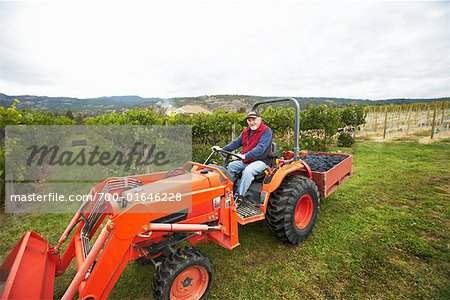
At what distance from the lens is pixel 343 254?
11.2 feet

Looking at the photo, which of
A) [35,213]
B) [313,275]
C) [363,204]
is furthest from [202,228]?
[35,213]

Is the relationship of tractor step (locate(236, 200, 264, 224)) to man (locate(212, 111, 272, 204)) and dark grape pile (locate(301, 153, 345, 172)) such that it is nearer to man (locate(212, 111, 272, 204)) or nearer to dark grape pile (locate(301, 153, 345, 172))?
man (locate(212, 111, 272, 204))

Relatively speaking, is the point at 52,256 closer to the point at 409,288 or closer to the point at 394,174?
the point at 409,288

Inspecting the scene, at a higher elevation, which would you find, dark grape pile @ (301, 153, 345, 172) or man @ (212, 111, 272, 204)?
man @ (212, 111, 272, 204)

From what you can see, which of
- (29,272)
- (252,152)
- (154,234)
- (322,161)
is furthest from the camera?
(322,161)

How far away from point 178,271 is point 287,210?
5.58 ft

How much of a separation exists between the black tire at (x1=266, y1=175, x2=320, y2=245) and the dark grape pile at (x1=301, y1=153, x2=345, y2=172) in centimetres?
153

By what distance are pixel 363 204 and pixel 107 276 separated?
4865 millimetres

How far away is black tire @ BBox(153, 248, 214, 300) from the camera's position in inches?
90.0

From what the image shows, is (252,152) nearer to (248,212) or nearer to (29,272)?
(248,212)

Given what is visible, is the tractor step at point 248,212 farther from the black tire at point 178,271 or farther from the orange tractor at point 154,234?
the black tire at point 178,271

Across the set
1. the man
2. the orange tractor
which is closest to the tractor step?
the orange tractor

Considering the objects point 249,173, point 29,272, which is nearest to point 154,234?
point 29,272

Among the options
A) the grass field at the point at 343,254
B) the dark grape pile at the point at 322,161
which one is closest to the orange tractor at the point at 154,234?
the grass field at the point at 343,254
